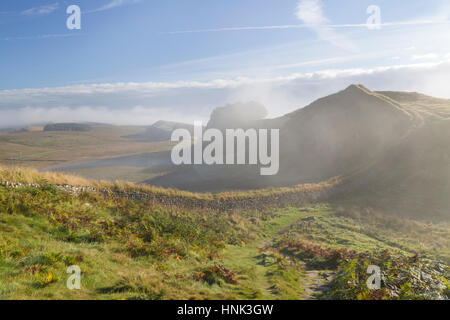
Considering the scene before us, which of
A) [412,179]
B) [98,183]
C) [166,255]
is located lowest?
[166,255]

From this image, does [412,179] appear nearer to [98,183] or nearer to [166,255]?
[166,255]

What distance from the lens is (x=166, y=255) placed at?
12227 mm

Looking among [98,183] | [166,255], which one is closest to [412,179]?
[166,255]

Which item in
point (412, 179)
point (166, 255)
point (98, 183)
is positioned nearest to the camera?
point (166, 255)

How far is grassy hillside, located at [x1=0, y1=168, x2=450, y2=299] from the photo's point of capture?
8266mm

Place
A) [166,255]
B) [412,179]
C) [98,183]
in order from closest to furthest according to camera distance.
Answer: [166,255] < [98,183] < [412,179]

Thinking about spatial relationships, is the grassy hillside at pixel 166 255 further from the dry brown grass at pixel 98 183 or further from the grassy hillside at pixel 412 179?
the grassy hillside at pixel 412 179

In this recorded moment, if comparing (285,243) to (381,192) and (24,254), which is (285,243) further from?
(381,192)

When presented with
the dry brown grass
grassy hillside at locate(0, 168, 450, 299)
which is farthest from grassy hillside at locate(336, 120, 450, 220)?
grassy hillside at locate(0, 168, 450, 299)

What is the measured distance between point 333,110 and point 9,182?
72.5 metres

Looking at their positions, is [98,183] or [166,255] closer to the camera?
[166,255]

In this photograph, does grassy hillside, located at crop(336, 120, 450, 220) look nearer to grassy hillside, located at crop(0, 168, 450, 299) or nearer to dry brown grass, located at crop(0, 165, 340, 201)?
dry brown grass, located at crop(0, 165, 340, 201)

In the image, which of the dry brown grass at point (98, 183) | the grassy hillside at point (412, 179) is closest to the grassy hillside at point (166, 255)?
the dry brown grass at point (98, 183)
